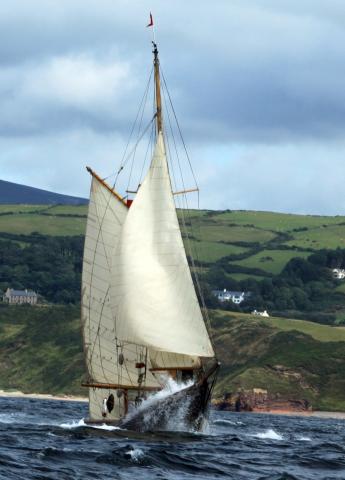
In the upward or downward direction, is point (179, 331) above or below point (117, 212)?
below

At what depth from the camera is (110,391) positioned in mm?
96000

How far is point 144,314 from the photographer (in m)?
84.8

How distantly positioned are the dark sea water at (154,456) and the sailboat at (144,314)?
2536 mm

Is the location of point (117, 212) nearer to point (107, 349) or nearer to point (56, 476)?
point (107, 349)

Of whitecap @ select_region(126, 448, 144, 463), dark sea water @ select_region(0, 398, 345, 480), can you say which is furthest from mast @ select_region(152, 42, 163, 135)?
whitecap @ select_region(126, 448, 144, 463)

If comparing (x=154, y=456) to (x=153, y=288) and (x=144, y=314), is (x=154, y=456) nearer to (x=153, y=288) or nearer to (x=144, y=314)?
(x=144, y=314)

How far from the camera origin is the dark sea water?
6481cm

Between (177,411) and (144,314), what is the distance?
8.32m

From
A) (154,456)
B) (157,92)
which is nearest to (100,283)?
(157,92)

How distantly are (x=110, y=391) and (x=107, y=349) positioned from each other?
3064mm

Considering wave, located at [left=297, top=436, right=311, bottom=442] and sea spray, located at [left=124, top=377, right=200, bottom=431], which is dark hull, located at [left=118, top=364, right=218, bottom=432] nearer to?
sea spray, located at [left=124, top=377, right=200, bottom=431]

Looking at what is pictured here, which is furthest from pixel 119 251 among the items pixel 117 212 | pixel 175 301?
pixel 117 212

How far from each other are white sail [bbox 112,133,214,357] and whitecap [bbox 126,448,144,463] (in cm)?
1233

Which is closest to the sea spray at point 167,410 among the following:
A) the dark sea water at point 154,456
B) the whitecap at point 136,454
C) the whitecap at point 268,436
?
the dark sea water at point 154,456
